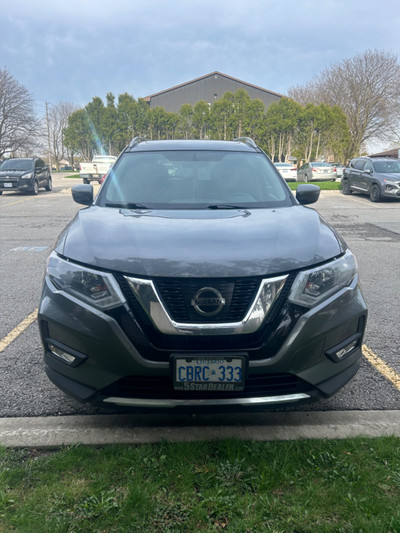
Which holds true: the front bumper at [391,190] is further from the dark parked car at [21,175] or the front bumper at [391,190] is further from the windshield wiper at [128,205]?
the dark parked car at [21,175]

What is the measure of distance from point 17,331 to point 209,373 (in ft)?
8.20

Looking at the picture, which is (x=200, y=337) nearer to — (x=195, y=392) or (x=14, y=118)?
(x=195, y=392)

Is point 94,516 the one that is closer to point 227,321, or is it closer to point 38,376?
point 227,321

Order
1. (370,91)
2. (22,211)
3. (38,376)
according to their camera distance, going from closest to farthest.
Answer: (38,376) < (22,211) < (370,91)

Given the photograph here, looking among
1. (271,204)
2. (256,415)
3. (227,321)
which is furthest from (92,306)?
(271,204)

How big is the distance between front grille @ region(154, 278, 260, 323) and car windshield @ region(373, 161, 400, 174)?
16.2 meters

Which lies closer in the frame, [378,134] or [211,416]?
[211,416]

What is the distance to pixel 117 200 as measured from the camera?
316cm

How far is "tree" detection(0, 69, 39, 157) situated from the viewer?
44.8m

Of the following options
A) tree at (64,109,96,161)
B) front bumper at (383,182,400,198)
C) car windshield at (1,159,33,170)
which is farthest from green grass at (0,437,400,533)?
tree at (64,109,96,161)

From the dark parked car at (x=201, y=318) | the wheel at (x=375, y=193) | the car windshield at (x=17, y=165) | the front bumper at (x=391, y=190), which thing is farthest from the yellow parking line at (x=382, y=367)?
the car windshield at (x=17, y=165)

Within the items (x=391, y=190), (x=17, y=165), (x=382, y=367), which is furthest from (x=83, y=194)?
(x=17, y=165)

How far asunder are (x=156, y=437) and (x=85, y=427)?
43 cm

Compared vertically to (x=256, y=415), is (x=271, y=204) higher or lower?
higher
